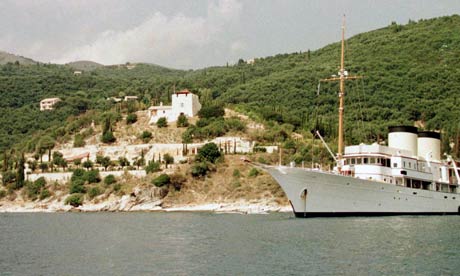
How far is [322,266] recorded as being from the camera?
2250 centimetres

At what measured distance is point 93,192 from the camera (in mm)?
66562

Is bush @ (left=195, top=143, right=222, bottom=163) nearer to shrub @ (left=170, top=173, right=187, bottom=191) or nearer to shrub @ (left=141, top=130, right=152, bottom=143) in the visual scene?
shrub @ (left=170, top=173, right=187, bottom=191)

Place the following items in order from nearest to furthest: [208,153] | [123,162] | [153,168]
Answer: [153,168] < [208,153] < [123,162]

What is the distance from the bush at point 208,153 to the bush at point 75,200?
1177cm

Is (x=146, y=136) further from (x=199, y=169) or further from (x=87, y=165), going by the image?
(x=199, y=169)

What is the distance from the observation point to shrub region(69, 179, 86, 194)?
67.4m

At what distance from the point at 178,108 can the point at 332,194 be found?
4369cm

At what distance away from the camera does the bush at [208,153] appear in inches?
2643

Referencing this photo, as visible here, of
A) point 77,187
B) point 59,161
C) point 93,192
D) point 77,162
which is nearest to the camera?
point 93,192

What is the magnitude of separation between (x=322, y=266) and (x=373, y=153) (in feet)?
69.4

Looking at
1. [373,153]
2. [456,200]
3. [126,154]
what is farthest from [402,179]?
[126,154]

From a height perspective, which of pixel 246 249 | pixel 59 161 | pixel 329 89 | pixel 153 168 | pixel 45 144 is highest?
pixel 329 89

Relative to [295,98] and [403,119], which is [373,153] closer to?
[403,119]

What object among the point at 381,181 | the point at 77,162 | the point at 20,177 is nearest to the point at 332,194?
the point at 381,181
